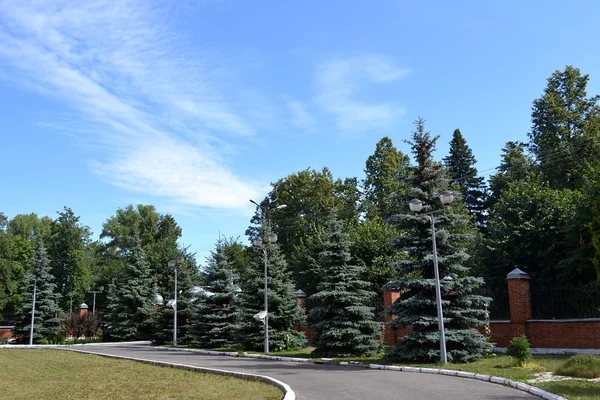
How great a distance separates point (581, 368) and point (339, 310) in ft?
31.7

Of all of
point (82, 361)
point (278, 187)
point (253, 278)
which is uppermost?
point (278, 187)

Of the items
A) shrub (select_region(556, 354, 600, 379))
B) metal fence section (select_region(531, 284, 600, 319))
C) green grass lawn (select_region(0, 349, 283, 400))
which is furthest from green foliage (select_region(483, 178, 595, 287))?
green grass lawn (select_region(0, 349, 283, 400))

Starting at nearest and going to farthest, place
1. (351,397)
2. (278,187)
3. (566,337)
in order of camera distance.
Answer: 1. (351,397)
2. (566,337)
3. (278,187)

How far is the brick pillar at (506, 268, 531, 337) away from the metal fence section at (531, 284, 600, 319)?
1.37 feet

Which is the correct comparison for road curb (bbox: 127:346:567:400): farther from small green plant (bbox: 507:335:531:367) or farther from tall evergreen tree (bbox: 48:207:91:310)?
tall evergreen tree (bbox: 48:207:91:310)

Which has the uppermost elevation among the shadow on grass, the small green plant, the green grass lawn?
the small green plant

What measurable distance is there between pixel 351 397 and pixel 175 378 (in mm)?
6592

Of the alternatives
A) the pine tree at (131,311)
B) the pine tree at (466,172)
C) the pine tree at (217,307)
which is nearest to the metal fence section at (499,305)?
the pine tree at (217,307)

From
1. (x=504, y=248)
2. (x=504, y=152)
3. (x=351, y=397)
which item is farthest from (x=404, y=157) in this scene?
(x=351, y=397)

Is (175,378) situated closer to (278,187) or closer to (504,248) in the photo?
(504,248)

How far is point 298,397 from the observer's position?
34.2 feet

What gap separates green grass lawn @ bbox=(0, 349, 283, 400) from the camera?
11.5m

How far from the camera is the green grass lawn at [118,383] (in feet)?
37.9

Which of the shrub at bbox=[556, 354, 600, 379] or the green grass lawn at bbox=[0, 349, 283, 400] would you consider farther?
the shrub at bbox=[556, 354, 600, 379]
